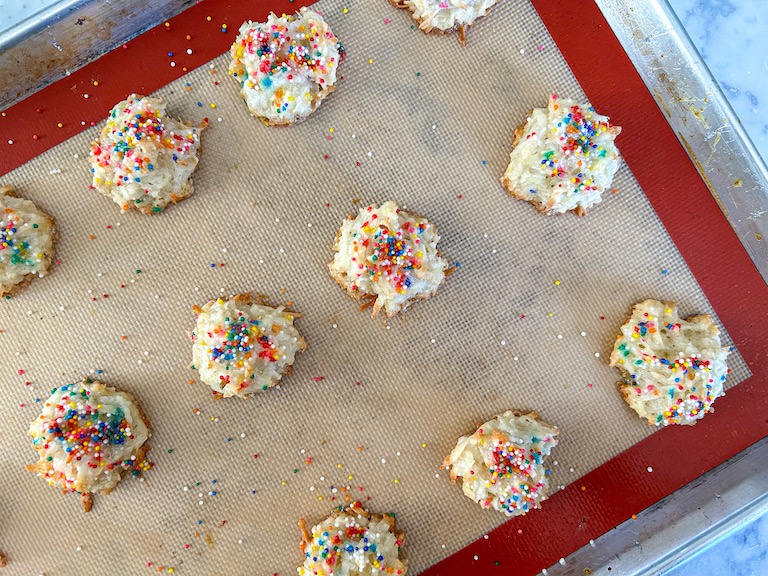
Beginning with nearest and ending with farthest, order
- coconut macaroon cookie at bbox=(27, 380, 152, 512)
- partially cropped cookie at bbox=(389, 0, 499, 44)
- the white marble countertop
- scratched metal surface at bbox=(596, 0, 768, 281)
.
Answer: coconut macaroon cookie at bbox=(27, 380, 152, 512) < partially cropped cookie at bbox=(389, 0, 499, 44) < scratched metal surface at bbox=(596, 0, 768, 281) < the white marble countertop

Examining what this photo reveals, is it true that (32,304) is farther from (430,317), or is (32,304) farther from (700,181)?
(700,181)

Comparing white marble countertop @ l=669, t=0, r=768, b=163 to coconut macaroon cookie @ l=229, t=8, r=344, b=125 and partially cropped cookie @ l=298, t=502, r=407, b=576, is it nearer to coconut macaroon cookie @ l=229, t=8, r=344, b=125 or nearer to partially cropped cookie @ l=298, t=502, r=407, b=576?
coconut macaroon cookie @ l=229, t=8, r=344, b=125

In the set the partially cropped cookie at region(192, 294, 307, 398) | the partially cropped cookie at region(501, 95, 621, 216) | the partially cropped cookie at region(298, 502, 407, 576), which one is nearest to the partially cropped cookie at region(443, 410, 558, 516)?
the partially cropped cookie at region(298, 502, 407, 576)

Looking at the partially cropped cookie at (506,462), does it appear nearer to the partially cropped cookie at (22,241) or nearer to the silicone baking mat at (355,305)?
the silicone baking mat at (355,305)

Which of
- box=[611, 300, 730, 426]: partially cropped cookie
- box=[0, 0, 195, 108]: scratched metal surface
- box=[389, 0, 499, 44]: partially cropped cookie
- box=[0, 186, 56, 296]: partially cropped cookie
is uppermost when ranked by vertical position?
box=[0, 0, 195, 108]: scratched metal surface

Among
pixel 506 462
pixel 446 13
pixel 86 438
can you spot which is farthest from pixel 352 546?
pixel 446 13

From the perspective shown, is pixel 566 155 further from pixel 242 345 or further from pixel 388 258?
pixel 242 345

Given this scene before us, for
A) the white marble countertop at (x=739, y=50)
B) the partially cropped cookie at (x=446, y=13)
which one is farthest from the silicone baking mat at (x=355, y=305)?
the white marble countertop at (x=739, y=50)
